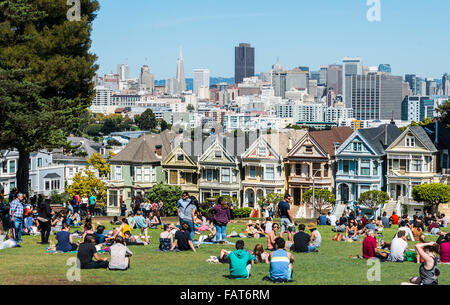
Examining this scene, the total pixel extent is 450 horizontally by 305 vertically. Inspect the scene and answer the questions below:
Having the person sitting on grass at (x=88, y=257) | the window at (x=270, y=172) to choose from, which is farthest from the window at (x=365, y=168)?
the person sitting on grass at (x=88, y=257)

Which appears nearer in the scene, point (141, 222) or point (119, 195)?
point (141, 222)

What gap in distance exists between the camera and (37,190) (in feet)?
340

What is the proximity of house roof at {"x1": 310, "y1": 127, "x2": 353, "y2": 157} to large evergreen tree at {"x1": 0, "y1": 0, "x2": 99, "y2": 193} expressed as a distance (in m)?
28.9

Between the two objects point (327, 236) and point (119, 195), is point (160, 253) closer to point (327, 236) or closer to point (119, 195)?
point (327, 236)

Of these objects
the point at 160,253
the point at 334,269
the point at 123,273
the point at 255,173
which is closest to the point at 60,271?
the point at 123,273

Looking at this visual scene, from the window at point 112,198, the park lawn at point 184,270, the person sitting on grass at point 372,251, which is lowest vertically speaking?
the window at point 112,198

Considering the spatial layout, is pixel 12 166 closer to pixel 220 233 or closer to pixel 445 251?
pixel 220 233

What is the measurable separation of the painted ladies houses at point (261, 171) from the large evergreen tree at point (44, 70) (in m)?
27.6

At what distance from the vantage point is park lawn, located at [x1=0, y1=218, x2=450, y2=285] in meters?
21.6

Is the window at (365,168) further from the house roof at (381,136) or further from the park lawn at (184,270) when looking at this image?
the park lawn at (184,270)

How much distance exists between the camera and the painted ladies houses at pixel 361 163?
72812 mm

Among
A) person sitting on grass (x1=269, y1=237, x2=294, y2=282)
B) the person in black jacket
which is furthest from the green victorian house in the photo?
person sitting on grass (x1=269, y1=237, x2=294, y2=282)

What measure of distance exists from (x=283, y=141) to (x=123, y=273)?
55.2m

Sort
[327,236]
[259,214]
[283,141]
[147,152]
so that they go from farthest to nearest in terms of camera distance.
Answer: [147,152], [283,141], [259,214], [327,236]
